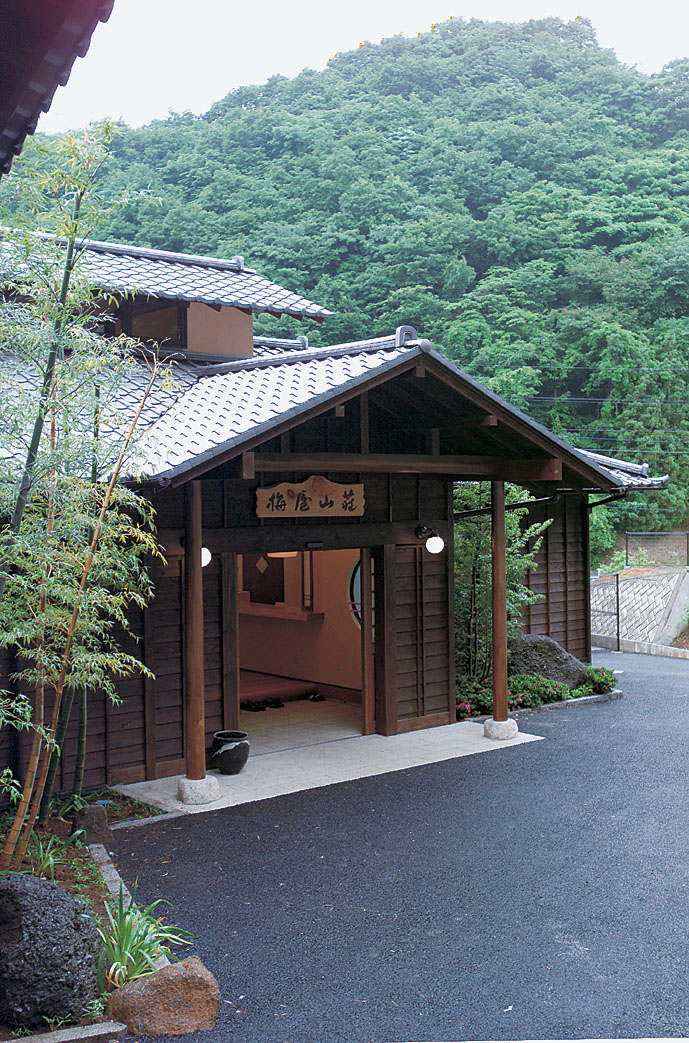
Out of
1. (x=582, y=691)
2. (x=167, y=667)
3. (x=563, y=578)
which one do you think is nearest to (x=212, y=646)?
(x=167, y=667)

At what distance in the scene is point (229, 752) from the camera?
7781 mm

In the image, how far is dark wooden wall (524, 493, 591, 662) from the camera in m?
12.2

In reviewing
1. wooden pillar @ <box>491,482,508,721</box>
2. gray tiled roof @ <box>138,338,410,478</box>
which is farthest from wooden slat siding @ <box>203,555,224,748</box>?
wooden pillar @ <box>491,482,508,721</box>

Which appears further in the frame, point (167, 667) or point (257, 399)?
point (167, 667)

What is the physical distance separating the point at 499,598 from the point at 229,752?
3.19 m

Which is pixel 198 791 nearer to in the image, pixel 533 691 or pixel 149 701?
pixel 149 701

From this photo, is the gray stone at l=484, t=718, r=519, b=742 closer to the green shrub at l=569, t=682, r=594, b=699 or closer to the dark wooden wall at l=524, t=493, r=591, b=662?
the green shrub at l=569, t=682, r=594, b=699

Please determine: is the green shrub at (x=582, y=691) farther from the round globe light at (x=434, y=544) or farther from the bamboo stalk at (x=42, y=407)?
the bamboo stalk at (x=42, y=407)

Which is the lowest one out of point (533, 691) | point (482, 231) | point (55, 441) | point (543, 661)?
point (533, 691)

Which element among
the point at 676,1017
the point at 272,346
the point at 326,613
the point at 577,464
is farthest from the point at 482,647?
the point at 676,1017

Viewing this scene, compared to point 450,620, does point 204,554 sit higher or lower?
higher

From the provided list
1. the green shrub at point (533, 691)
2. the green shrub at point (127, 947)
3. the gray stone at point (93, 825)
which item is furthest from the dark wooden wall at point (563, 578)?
the green shrub at point (127, 947)

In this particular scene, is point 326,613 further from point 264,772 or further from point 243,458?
point 243,458

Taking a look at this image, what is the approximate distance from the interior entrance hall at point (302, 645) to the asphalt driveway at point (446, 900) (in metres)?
2.61
